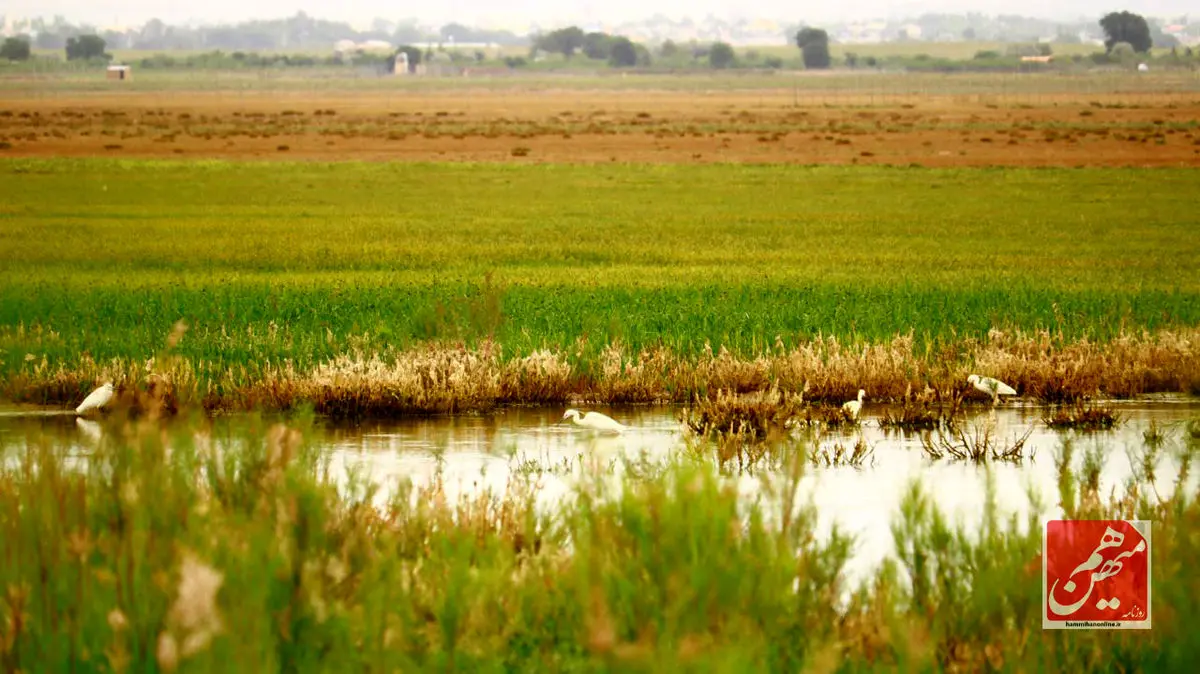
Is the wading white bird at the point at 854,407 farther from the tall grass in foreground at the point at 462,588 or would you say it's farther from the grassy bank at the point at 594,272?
the tall grass in foreground at the point at 462,588

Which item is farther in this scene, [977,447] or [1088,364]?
[1088,364]

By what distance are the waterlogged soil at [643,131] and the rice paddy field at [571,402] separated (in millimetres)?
12954

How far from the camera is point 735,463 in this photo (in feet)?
50.7

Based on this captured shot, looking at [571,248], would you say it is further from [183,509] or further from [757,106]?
[757,106]

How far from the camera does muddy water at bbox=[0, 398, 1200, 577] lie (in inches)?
543

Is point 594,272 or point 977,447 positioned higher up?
point 594,272

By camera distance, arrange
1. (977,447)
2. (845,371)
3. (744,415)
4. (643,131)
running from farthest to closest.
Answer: (643,131)
(845,371)
(744,415)
(977,447)

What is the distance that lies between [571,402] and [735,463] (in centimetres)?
388

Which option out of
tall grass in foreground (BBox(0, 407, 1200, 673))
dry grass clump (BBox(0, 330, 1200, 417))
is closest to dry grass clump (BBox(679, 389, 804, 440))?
dry grass clump (BBox(0, 330, 1200, 417))

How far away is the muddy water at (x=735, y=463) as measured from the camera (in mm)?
13805

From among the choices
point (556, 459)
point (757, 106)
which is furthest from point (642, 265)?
point (757, 106)

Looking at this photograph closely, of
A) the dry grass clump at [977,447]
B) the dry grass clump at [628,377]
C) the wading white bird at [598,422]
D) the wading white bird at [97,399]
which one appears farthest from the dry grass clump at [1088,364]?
the wading white bird at [97,399]

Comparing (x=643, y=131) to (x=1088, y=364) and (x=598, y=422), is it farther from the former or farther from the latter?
(x=598, y=422)

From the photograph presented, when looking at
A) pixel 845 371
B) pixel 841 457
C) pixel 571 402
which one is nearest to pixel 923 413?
pixel 845 371
